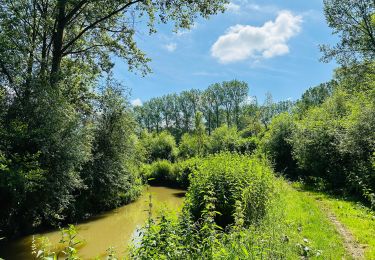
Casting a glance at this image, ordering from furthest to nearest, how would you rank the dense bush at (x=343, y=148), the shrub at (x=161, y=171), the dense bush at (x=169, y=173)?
the shrub at (x=161, y=171) < the dense bush at (x=169, y=173) < the dense bush at (x=343, y=148)

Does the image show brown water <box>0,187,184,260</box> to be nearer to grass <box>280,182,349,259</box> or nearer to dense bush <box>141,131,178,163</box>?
grass <box>280,182,349,259</box>

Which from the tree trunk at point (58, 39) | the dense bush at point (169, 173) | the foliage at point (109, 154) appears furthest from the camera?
the dense bush at point (169, 173)

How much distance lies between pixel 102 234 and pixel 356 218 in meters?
10.3

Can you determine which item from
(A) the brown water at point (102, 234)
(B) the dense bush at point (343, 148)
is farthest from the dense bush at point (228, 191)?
(B) the dense bush at point (343, 148)

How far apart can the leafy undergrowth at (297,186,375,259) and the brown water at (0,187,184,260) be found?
4.58m

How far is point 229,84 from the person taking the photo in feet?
267

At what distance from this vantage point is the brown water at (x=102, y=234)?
12.0 m

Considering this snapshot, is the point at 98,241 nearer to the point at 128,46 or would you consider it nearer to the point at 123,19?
the point at 128,46

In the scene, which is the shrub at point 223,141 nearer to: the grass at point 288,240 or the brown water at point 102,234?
the brown water at point 102,234

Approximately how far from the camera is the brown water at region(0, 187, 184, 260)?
11984 millimetres

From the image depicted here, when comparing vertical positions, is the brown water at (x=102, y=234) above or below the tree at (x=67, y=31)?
below

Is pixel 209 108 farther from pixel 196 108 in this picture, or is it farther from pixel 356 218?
pixel 356 218

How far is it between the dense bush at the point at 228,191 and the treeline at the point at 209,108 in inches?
2648

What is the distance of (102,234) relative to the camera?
14.7m
